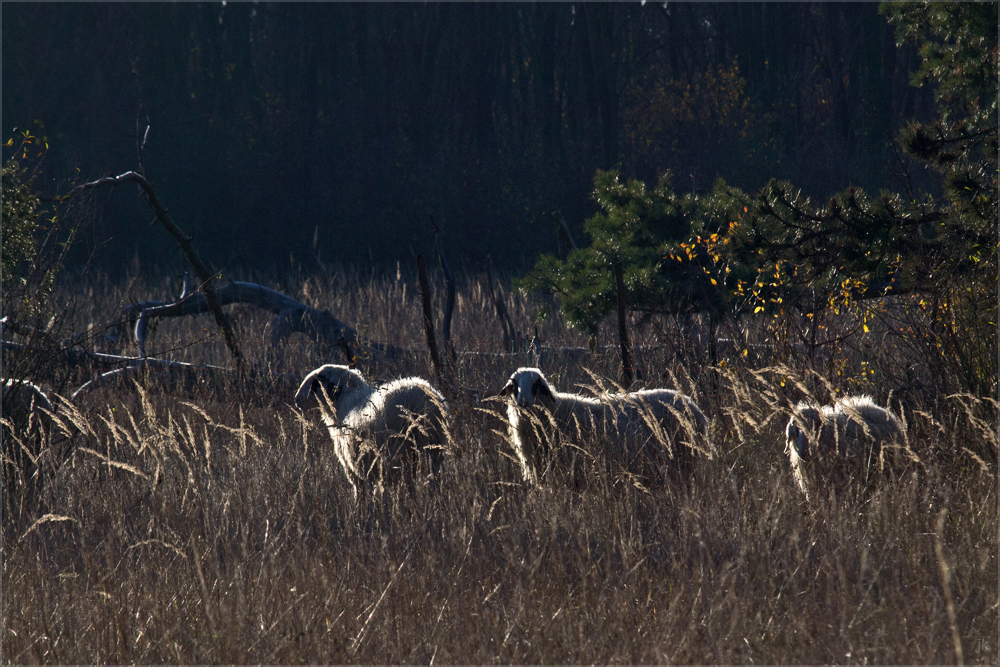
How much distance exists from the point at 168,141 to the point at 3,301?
2556 centimetres

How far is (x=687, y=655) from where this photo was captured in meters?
3.17

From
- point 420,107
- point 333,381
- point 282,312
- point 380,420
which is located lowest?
point 380,420

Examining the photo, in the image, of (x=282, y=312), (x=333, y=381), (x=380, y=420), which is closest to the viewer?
(x=380, y=420)

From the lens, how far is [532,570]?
131 inches

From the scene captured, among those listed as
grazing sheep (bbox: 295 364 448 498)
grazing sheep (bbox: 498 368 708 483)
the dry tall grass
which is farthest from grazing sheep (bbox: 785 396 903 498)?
grazing sheep (bbox: 295 364 448 498)

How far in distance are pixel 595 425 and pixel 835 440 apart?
139 centimetres

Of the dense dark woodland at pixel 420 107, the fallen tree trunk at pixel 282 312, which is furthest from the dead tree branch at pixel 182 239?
the dense dark woodland at pixel 420 107

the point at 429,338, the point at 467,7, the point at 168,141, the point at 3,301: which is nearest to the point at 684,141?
the point at 467,7

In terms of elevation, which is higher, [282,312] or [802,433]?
[282,312]

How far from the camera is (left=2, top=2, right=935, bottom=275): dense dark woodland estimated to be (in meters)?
27.4

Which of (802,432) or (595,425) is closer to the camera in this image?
(802,432)

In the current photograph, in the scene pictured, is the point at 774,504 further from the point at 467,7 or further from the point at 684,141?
the point at 467,7

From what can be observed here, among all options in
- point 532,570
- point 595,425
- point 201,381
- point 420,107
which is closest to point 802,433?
point 595,425

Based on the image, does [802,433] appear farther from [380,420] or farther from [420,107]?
[420,107]
